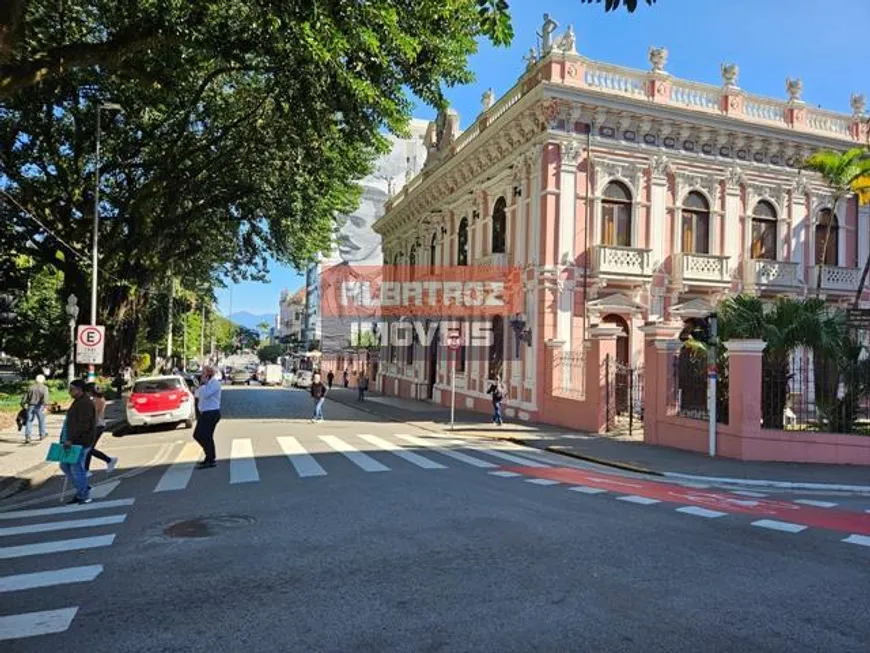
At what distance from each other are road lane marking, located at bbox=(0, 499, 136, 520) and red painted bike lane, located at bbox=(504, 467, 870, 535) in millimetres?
6587

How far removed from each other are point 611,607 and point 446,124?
31.5 m

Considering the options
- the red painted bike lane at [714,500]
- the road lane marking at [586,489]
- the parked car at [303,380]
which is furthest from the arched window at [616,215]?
the parked car at [303,380]

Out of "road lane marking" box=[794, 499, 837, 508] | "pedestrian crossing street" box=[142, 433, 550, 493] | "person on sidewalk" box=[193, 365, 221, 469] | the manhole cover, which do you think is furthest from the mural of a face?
the manhole cover

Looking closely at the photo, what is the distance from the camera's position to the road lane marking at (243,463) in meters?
11.0

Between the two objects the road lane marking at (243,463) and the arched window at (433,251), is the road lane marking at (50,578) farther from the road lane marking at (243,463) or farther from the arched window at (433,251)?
the arched window at (433,251)

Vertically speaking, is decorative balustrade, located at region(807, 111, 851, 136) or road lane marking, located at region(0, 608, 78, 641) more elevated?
decorative balustrade, located at region(807, 111, 851, 136)

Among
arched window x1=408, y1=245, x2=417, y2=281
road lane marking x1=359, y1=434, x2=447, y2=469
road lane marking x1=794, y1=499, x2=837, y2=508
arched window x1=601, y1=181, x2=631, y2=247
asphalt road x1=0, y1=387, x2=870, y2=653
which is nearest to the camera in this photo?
asphalt road x1=0, y1=387, x2=870, y2=653

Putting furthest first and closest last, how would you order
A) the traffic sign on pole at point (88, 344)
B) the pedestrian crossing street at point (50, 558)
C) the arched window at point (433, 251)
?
the arched window at point (433, 251) → the traffic sign on pole at point (88, 344) → the pedestrian crossing street at point (50, 558)

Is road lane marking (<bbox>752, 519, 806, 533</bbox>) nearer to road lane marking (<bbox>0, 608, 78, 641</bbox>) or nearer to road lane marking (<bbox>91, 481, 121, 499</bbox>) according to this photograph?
road lane marking (<bbox>0, 608, 78, 641</bbox>)

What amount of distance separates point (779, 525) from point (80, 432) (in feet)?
30.3

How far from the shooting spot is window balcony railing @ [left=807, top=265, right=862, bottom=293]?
1042 inches

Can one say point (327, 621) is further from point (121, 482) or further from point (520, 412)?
point (520, 412)

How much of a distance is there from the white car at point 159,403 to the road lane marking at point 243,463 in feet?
12.9

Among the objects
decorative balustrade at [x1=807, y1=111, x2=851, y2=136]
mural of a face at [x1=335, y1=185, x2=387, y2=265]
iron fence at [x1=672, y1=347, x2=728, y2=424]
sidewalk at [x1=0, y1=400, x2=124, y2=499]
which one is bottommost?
sidewalk at [x1=0, y1=400, x2=124, y2=499]
